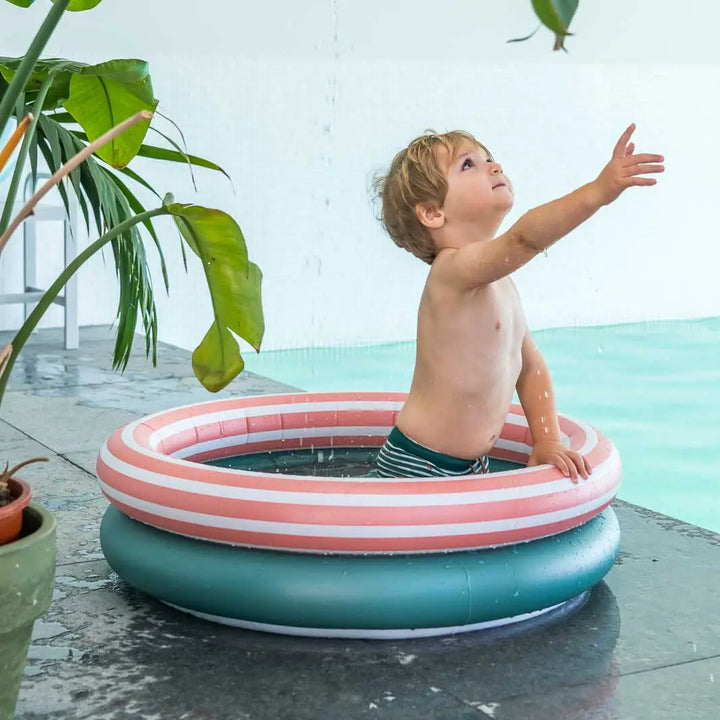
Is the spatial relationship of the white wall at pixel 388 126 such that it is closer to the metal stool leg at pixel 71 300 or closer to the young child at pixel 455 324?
the metal stool leg at pixel 71 300

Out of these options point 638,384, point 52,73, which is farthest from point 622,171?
point 638,384

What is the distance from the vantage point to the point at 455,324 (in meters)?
2.06

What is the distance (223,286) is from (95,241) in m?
0.20

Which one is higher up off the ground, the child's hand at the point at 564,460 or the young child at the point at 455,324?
the young child at the point at 455,324

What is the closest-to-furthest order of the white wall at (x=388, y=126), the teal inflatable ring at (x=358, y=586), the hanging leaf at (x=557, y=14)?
the hanging leaf at (x=557, y=14) < the teal inflatable ring at (x=358, y=586) < the white wall at (x=388, y=126)

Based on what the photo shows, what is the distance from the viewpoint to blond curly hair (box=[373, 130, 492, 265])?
2.12 meters

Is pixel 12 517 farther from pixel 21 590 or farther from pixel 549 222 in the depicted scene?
pixel 549 222

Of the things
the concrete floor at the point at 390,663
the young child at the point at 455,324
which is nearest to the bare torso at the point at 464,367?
the young child at the point at 455,324

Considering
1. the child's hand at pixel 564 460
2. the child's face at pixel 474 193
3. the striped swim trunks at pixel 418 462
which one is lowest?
the striped swim trunks at pixel 418 462

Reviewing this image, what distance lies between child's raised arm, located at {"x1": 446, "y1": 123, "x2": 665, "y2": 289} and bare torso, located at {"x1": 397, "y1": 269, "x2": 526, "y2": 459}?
0.24 ft

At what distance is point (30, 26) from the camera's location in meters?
5.06

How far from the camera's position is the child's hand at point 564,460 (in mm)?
1935

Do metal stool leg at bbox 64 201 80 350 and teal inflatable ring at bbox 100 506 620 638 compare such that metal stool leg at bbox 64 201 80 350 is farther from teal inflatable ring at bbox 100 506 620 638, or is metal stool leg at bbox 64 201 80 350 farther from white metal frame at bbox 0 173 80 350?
teal inflatable ring at bbox 100 506 620 638

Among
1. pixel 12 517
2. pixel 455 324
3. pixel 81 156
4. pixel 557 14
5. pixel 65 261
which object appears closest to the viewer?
pixel 557 14
